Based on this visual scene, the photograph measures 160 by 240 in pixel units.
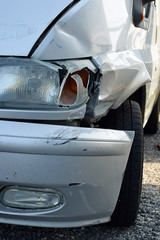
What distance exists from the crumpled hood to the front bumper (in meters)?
0.29

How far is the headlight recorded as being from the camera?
57.7 inches

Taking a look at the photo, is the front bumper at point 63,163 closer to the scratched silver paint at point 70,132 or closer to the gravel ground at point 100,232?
the scratched silver paint at point 70,132

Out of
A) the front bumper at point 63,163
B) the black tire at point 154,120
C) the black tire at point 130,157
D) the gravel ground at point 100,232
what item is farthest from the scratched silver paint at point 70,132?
the black tire at point 154,120

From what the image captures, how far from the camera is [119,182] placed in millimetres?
1593

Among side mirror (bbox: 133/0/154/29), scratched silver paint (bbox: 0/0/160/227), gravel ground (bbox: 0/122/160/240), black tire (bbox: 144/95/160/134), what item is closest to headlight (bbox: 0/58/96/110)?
scratched silver paint (bbox: 0/0/160/227)

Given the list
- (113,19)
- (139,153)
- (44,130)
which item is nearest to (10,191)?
(44,130)

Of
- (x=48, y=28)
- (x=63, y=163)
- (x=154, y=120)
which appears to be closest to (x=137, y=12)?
(x=48, y=28)

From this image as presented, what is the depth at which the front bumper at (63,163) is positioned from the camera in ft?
4.55

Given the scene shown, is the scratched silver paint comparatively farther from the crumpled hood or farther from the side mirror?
the side mirror

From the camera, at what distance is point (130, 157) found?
181cm

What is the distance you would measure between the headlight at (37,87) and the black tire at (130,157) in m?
0.36

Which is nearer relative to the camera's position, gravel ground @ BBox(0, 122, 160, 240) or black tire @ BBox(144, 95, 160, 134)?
gravel ground @ BBox(0, 122, 160, 240)

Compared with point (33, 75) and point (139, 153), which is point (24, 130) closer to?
point (33, 75)

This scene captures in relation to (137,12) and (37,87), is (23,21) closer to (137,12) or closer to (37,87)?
(37,87)
